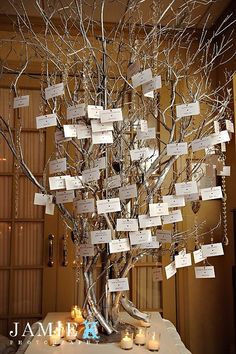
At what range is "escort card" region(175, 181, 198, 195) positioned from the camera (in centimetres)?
172

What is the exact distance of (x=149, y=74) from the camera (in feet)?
5.36

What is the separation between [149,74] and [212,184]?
154cm

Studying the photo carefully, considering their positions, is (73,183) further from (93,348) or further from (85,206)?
(93,348)

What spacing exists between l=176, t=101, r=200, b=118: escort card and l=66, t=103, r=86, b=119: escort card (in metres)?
0.41

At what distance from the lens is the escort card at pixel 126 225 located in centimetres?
163

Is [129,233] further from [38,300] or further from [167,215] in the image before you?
[38,300]

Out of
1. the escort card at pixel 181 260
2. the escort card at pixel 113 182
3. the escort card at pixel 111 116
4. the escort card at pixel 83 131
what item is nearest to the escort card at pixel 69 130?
the escort card at pixel 83 131

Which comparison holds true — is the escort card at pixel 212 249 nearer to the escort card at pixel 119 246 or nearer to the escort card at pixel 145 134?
the escort card at pixel 119 246

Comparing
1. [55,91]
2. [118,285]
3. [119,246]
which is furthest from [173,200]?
[55,91]

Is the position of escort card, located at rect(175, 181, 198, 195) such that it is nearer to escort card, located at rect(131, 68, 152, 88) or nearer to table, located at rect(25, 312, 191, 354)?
escort card, located at rect(131, 68, 152, 88)

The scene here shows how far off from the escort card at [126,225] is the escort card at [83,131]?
38 centimetres

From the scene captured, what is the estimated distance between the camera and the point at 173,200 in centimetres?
177

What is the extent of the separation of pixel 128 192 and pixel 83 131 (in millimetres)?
324

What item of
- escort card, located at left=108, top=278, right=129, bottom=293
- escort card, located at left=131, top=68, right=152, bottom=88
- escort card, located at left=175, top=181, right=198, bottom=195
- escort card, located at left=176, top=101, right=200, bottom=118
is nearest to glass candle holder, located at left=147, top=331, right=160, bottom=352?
escort card, located at left=108, top=278, right=129, bottom=293
